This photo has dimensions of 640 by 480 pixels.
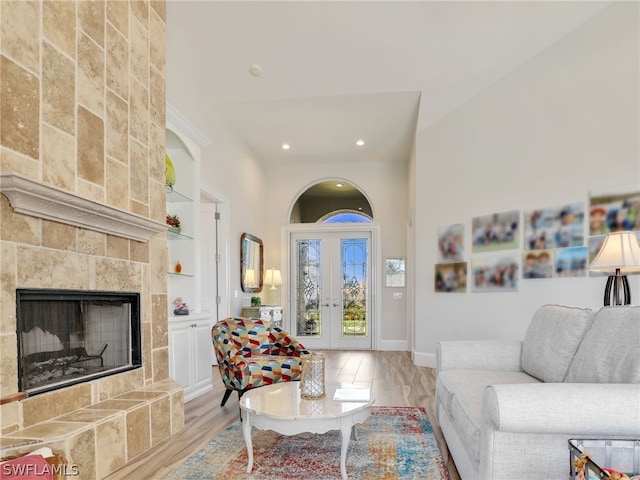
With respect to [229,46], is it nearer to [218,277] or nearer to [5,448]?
[218,277]

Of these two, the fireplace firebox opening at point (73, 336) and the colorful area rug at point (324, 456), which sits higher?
the fireplace firebox opening at point (73, 336)

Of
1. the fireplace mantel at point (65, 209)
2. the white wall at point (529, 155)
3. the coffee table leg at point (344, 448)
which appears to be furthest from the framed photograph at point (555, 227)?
the fireplace mantel at point (65, 209)

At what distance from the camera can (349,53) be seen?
4926 millimetres

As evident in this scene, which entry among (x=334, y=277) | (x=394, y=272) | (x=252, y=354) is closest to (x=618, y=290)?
(x=252, y=354)

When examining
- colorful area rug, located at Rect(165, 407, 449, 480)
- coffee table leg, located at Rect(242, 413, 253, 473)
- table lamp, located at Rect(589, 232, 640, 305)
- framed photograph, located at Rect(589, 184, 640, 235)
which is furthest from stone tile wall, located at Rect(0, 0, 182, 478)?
framed photograph, located at Rect(589, 184, 640, 235)

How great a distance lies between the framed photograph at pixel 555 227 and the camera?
4438 millimetres

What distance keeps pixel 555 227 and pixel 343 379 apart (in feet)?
9.53

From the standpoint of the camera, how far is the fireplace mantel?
198 cm

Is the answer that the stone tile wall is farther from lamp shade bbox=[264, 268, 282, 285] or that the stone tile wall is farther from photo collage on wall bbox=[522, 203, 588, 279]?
lamp shade bbox=[264, 268, 282, 285]

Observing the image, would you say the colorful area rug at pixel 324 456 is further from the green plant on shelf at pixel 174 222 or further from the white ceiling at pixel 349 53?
the white ceiling at pixel 349 53

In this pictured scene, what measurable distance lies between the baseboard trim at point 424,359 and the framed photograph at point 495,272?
109 cm

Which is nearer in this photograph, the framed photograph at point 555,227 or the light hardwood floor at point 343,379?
the light hardwood floor at point 343,379

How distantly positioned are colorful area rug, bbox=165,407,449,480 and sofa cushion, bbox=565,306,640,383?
0.96m

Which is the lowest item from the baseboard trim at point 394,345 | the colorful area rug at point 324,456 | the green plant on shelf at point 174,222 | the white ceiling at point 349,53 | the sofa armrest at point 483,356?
the baseboard trim at point 394,345
